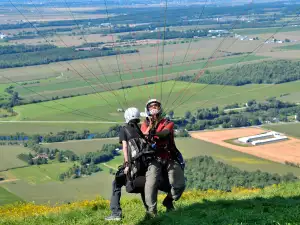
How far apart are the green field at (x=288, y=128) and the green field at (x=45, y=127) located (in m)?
15.8

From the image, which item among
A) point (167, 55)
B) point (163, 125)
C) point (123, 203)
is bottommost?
point (123, 203)

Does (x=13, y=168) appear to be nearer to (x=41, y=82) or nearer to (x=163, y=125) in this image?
(x=163, y=125)

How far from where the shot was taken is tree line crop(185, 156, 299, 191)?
83.9 feet

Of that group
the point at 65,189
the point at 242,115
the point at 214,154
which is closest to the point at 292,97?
the point at 242,115

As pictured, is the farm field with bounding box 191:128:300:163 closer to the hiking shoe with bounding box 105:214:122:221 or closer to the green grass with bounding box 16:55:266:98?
the green grass with bounding box 16:55:266:98

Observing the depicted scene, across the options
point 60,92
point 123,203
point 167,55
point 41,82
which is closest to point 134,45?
point 167,55

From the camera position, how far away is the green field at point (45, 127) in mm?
53875

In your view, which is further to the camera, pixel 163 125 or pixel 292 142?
pixel 292 142

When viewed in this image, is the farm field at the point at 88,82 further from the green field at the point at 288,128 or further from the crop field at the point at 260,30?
the crop field at the point at 260,30

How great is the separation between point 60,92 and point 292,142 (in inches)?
1399

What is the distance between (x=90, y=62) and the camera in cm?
8625

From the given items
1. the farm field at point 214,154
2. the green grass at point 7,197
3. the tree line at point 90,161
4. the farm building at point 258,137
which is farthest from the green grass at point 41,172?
the farm building at point 258,137

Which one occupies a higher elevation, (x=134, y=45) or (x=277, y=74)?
(x=134, y=45)

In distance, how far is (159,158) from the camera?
30.4 feet
